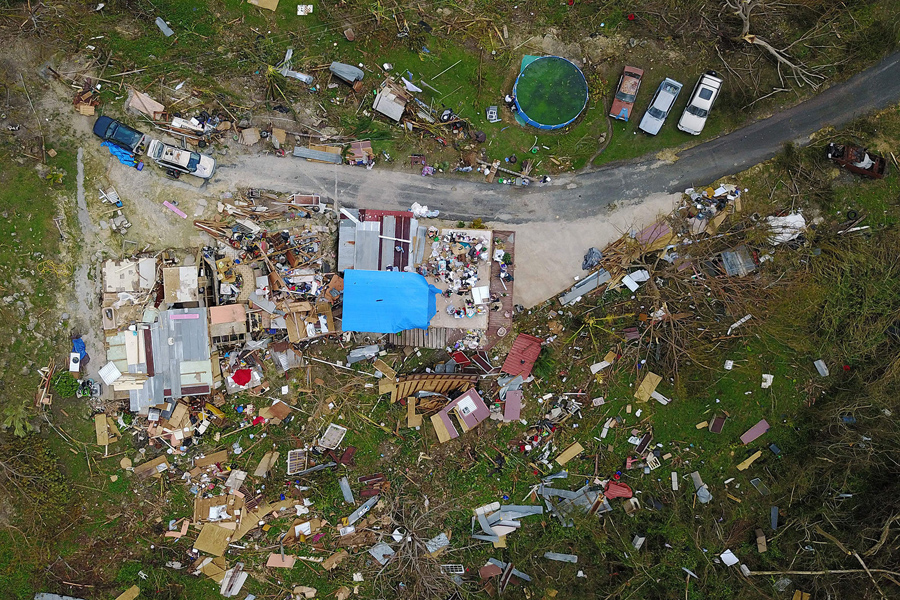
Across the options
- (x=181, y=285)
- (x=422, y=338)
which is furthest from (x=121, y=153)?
(x=422, y=338)

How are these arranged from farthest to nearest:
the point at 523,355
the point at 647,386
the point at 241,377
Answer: the point at 647,386
the point at 523,355
the point at 241,377

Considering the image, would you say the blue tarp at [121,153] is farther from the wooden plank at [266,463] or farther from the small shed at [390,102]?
the wooden plank at [266,463]

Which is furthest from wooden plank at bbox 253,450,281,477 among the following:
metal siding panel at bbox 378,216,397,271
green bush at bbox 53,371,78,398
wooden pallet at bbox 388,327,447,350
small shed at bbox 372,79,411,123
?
small shed at bbox 372,79,411,123

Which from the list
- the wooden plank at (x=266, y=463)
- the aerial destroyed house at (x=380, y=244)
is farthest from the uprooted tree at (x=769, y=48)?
the wooden plank at (x=266, y=463)

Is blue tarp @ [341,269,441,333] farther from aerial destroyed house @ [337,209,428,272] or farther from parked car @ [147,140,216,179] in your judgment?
parked car @ [147,140,216,179]

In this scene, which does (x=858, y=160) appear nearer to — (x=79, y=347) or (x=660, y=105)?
(x=660, y=105)
